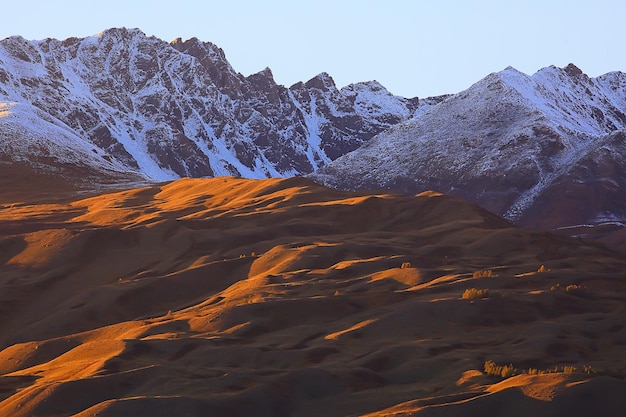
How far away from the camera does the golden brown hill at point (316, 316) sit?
16859 mm

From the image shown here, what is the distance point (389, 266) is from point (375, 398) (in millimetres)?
14233

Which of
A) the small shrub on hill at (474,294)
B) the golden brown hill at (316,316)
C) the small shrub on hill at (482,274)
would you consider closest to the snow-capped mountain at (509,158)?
the golden brown hill at (316,316)

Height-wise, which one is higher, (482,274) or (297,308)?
(297,308)

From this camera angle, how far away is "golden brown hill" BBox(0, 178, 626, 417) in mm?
16859

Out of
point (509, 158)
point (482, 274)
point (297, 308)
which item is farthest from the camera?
point (509, 158)

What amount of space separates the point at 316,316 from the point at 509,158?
12907cm

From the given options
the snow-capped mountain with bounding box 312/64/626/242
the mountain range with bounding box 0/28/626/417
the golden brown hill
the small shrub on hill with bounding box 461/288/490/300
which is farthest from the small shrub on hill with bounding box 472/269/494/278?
Answer: the snow-capped mountain with bounding box 312/64/626/242

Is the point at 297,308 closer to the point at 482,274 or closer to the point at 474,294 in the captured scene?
the point at 474,294

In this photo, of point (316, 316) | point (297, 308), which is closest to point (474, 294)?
point (316, 316)

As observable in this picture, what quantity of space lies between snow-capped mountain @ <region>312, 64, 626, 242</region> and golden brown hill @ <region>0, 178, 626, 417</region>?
275ft

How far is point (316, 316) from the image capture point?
24.3 metres

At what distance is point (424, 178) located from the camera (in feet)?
492

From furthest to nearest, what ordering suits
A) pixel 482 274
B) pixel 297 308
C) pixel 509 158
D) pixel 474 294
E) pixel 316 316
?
pixel 509 158 < pixel 482 274 < pixel 474 294 < pixel 297 308 < pixel 316 316

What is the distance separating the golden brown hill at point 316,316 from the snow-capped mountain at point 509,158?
8392 centimetres
